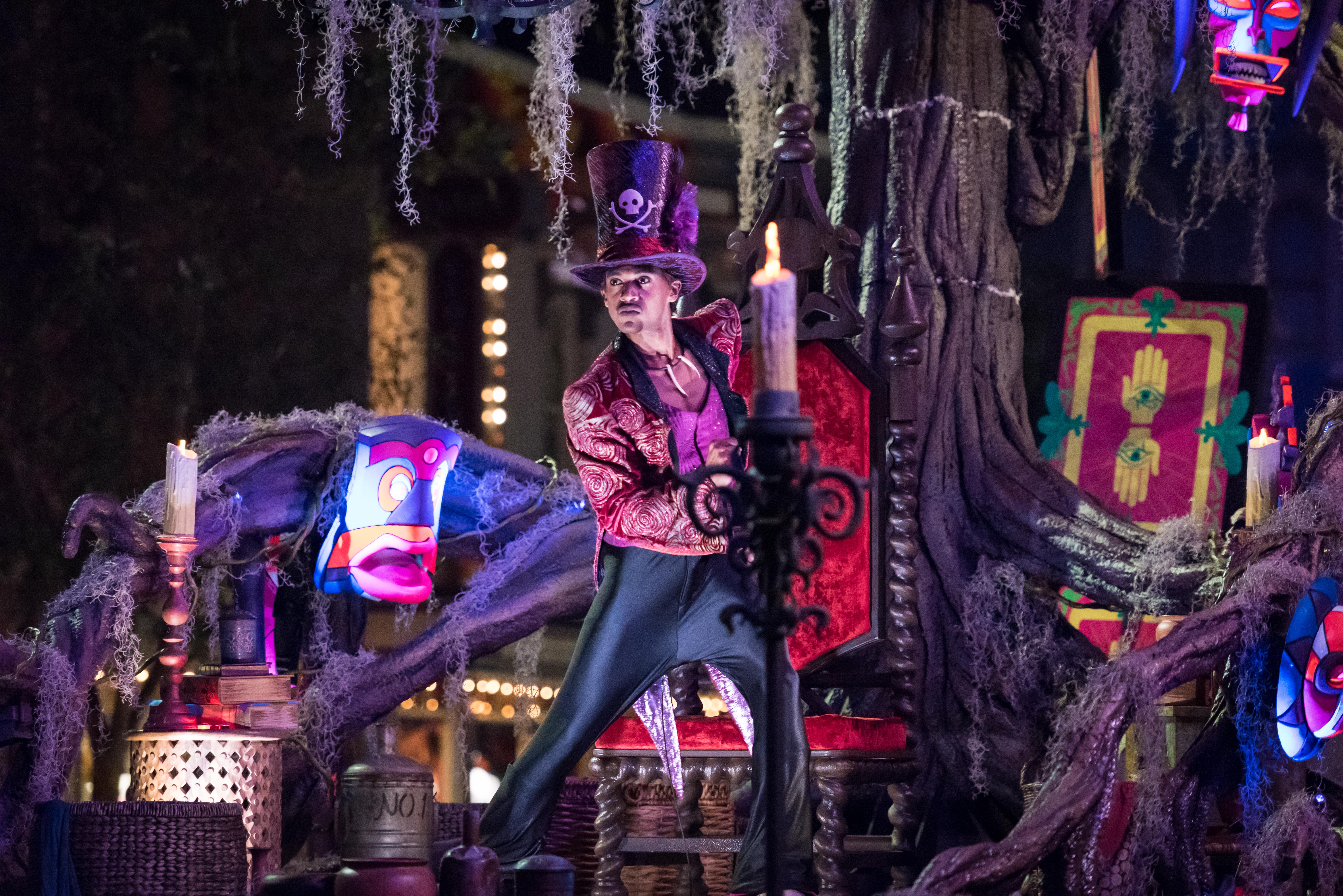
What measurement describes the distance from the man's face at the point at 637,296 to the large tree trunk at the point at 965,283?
175cm

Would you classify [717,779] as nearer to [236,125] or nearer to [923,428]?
[923,428]

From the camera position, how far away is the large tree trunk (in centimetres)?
585

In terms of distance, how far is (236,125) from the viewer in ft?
29.9

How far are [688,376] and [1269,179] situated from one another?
4.83 meters

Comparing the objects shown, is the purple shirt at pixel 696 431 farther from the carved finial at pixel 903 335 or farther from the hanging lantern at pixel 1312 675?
the hanging lantern at pixel 1312 675

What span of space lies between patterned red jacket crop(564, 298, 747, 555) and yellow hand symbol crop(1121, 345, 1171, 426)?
323 centimetres

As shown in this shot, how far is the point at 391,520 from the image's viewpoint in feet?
18.7

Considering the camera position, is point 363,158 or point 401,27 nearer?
point 401,27

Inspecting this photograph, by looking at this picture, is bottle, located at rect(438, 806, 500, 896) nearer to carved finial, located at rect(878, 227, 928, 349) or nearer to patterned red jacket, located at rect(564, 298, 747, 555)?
patterned red jacket, located at rect(564, 298, 747, 555)

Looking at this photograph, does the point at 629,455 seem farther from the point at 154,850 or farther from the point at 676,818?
the point at 154,850

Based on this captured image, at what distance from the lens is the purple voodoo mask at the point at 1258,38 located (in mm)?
6125

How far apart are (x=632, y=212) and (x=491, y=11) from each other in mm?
1219

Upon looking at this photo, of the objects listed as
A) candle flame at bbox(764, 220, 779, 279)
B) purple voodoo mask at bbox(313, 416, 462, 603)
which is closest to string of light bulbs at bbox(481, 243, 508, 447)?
purple voodoo mask at bbox(313, 416, 462, 603)

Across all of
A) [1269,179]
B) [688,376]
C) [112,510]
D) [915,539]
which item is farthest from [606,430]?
[1269,179]
